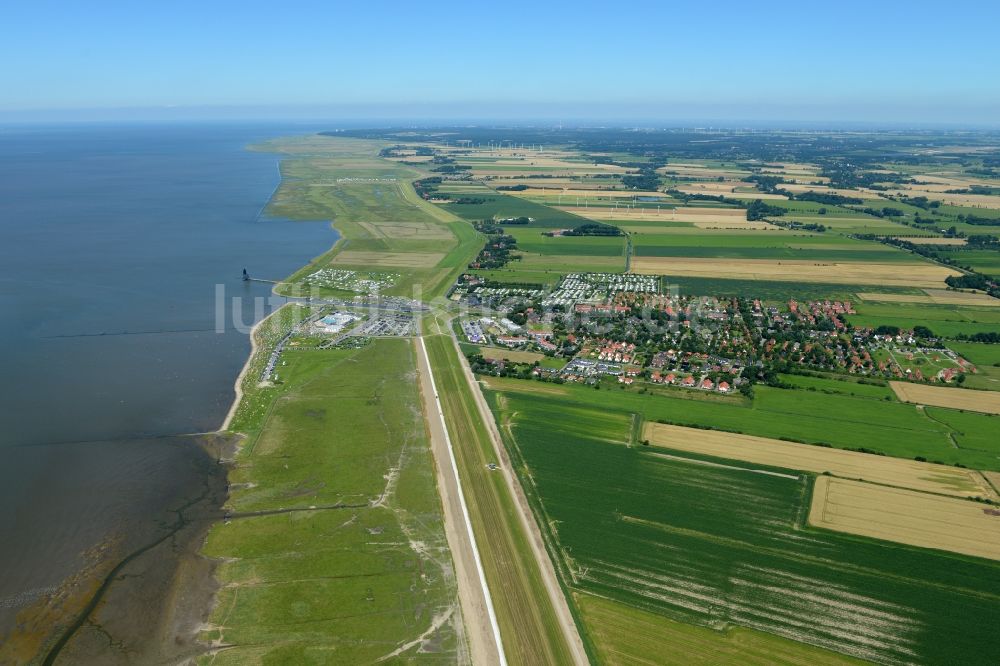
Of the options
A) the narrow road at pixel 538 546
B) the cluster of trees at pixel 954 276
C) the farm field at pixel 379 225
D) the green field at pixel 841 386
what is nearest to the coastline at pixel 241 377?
the farm field at pixel 379 225

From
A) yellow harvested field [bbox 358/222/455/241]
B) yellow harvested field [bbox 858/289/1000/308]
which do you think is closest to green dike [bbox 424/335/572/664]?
yellow harvested field [bbox 858/289/1000/308]

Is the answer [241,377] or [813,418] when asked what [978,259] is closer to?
[813,418]

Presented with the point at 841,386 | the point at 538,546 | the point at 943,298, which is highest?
the point at 943,298

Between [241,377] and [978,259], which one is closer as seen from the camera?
[241,377]

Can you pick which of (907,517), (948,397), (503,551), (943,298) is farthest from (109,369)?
(943,298)

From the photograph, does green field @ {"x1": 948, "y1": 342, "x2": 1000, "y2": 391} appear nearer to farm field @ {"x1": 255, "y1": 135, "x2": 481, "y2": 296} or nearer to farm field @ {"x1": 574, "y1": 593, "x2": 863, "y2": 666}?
farm field @ {"x1": 574, "y1": 593, "x2": 863, "y2": 666}

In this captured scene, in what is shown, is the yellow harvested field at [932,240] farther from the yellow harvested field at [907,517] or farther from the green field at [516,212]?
the yellow harvested field at [907,517]
